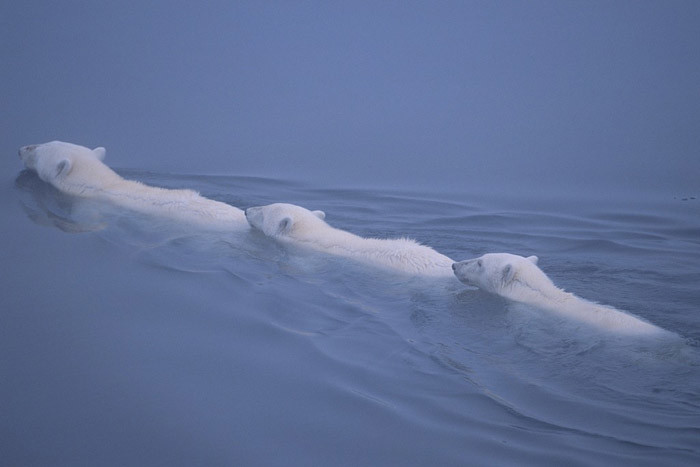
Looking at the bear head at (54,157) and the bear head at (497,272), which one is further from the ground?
the bear head at (54,157)

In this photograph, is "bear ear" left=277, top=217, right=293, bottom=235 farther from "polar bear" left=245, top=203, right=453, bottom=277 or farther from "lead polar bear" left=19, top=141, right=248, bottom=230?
"lead polar bear" left=19, top=141, right=248, bottom=230

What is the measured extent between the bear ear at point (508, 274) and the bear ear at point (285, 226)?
236cm

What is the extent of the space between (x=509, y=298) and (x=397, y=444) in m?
2.80

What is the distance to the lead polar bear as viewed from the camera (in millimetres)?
7551

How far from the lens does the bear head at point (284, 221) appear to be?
7.09 meters

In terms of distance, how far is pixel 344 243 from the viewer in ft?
22.2

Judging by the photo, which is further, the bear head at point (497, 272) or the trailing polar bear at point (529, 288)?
the bear head at point (497, 272)

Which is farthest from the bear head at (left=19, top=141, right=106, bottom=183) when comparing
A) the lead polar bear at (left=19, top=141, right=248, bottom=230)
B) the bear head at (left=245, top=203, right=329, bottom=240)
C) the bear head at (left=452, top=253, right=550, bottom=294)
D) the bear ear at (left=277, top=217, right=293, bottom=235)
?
the bear head at (left=452, top=253, right=550, bottom=294)

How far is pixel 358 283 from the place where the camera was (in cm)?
614

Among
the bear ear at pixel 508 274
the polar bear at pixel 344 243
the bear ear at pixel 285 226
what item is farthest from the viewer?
the bear ear at pixel 285 226

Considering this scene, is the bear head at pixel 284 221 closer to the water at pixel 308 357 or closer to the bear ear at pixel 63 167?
the water at pixel 308 357

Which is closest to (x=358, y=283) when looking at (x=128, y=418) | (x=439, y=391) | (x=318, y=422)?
(x=439, y=391)

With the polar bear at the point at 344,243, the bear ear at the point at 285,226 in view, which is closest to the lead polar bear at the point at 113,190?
the polar bear at the point at 344,243

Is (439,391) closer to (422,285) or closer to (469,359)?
(469,359)
